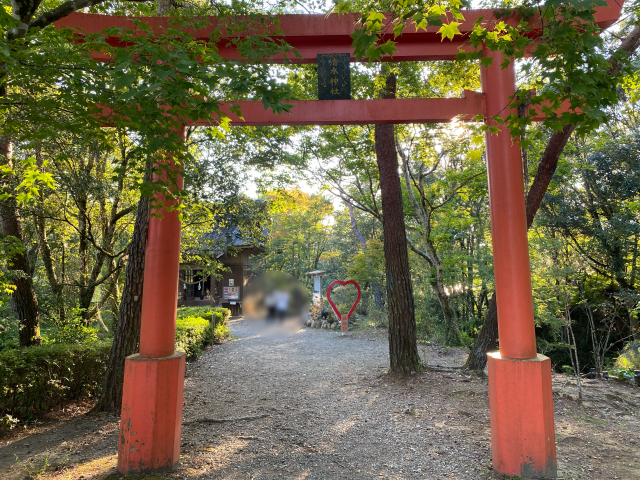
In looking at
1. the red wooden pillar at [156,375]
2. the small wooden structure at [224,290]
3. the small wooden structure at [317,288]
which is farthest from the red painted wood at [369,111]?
the small wooden structure at [224,290]

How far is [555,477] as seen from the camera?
118 inches

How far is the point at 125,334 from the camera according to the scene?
4.89 meters

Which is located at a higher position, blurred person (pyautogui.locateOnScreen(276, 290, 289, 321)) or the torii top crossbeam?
the torii top crossbeam

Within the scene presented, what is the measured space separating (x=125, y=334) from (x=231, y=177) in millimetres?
4102

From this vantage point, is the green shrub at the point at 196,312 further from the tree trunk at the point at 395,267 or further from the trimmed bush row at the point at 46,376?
the tree trunk at the point at 395,267

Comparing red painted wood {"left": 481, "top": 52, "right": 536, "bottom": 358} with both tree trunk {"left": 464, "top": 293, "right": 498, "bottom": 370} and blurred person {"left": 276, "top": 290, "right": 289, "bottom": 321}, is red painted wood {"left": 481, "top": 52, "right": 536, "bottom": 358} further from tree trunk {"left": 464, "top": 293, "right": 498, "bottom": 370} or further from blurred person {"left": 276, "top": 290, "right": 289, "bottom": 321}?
blurred person {"left": 276, "top": 290, "right": 289, "bottom": 321}

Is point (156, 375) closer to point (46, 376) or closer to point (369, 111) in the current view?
point (46, 376)

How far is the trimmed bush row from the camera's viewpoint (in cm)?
427

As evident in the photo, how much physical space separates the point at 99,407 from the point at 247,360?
3835 millimetres

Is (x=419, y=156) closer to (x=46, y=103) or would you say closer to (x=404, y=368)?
(x=404, y=368)

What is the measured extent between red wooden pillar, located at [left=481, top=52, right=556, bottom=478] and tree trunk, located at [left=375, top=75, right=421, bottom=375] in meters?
2.80

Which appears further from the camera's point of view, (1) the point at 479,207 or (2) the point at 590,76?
(1) the point at 479,207

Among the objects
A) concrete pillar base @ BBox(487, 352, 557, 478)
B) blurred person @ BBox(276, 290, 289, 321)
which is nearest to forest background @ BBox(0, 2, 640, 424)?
concrete pillar base @ BBox(487, 352, 557, 478)

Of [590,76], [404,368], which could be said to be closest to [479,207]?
[404,368]
